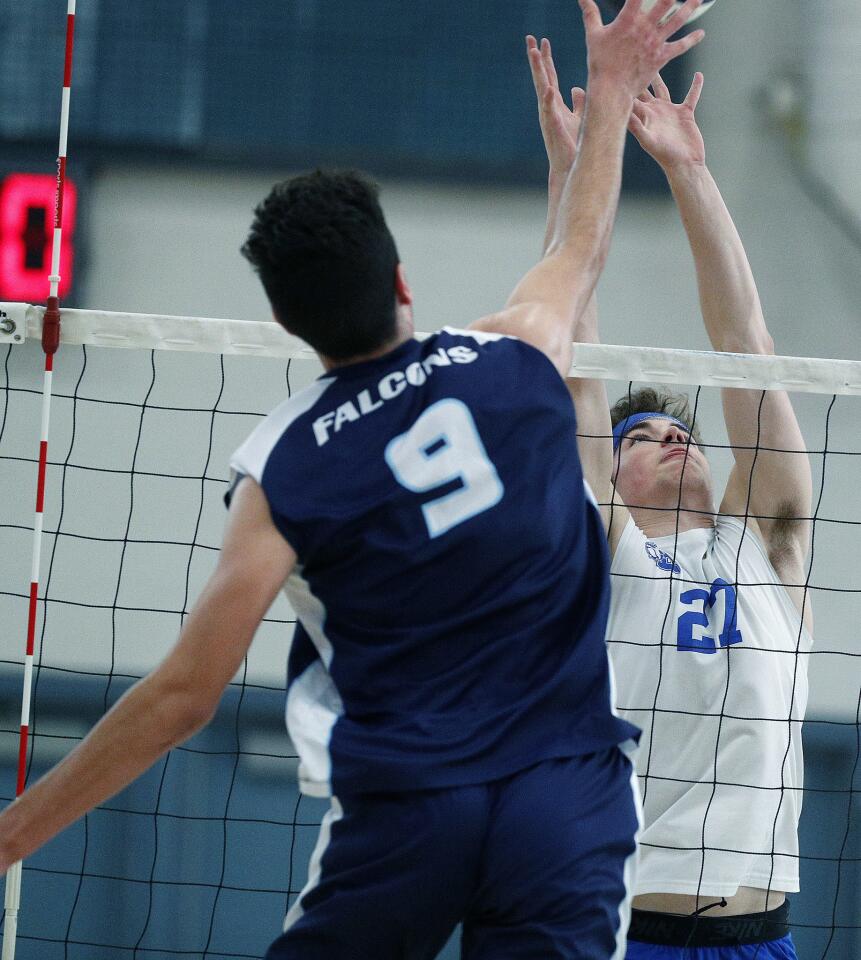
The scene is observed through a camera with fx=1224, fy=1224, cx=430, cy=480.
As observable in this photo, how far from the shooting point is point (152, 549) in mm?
4949

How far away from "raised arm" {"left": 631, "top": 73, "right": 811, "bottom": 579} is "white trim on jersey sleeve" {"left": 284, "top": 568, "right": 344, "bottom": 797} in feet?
4.18

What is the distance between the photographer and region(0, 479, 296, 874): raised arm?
4.15 ft

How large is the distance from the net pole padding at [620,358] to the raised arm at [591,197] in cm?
70

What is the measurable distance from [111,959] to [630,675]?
341 centimetres

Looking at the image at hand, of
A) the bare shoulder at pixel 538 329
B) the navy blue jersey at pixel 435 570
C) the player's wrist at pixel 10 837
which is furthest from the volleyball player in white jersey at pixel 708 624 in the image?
the player's wrist at pixel 10 837

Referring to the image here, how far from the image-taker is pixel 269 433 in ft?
4.48

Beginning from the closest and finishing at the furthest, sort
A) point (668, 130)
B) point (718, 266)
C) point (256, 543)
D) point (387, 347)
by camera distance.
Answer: point (256, 543) → point (387, 347) → point (718, 266) → point (668, 130)

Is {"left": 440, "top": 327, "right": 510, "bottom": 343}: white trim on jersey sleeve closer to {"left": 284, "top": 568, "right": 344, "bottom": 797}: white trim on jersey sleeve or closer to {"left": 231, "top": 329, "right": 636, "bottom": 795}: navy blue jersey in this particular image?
{"left": 231, "top": 329, "right": 636, "bottom": 795}: navy blue jersey

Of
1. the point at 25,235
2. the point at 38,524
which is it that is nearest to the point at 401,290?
the point at 38,524

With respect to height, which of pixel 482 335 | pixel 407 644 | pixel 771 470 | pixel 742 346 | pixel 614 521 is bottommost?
pixel 407 644

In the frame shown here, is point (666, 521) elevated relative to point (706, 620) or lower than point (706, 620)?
elevated

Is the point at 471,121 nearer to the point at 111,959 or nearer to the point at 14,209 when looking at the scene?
the point at 14,209

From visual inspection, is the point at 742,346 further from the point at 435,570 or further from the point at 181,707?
the point at 181,707

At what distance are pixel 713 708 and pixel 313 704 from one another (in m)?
1.14
